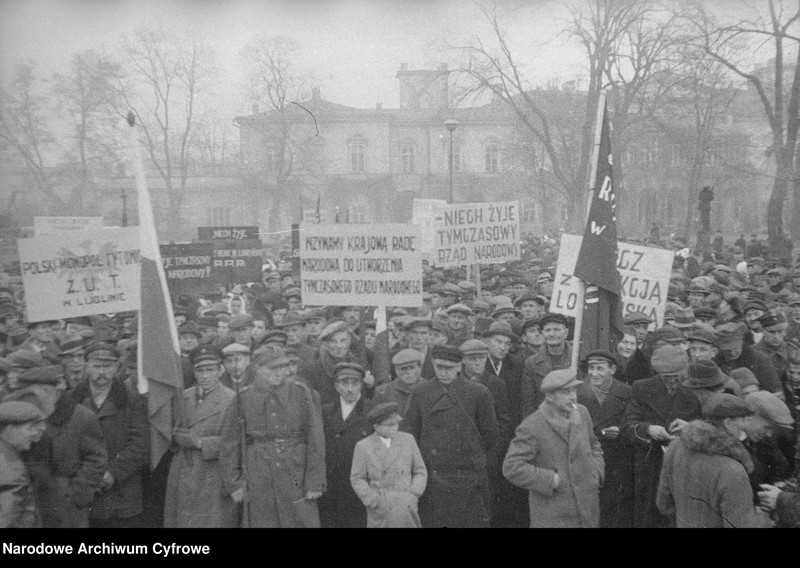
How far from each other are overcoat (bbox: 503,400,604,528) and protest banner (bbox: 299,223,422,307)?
180 centimetres

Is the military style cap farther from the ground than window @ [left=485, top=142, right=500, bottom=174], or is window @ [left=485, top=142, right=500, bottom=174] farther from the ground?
window @ [left=485, top=142, right=500, bottom=174]

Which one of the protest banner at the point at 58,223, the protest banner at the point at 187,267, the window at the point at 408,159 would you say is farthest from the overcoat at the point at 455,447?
the window at the point at 408,159

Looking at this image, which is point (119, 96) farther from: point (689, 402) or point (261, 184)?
point (261, 184)

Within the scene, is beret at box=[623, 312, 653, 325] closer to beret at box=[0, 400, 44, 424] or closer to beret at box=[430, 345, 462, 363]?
beret at box=[430, 345, 462, 363]

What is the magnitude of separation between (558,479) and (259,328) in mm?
4271

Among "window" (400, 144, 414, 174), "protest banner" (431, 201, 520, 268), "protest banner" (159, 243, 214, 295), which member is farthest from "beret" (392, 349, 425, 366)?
"window" (400, 144, 414, 174)

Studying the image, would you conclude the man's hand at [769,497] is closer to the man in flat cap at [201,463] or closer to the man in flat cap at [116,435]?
the man in flat cap at [201,463]

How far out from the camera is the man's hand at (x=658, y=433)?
4676 millimetres

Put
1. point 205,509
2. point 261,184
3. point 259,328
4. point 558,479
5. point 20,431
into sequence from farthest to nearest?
1. point 261,184
2. point 259,328
3. point 205,509
4. point 558,479
5. point 20,431

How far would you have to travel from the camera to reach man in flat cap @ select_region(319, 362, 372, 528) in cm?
508

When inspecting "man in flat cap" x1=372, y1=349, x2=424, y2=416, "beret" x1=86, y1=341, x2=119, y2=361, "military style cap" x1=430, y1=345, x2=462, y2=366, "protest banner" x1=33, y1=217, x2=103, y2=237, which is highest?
"protest banner" x1=33, y1=217, x2=103, y2=237

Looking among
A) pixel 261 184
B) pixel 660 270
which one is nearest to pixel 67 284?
pixel 660 270

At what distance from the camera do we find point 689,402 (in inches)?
188

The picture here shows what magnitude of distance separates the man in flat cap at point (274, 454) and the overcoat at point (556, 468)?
4.09 ft
